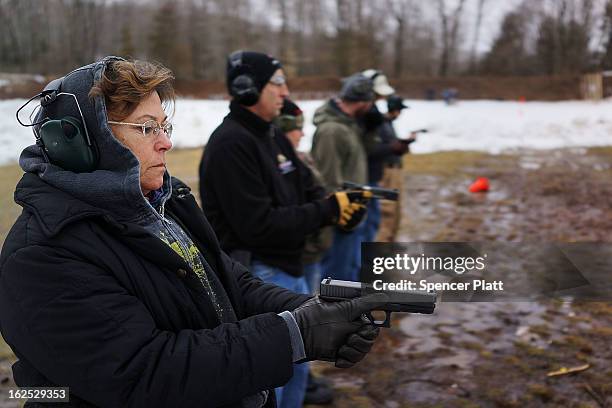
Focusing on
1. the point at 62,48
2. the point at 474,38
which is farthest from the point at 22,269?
the point at 474,38

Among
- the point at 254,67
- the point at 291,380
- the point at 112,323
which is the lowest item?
the point at 291,380

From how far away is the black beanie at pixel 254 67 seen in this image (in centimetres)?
322

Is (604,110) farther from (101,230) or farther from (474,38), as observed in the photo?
(101,230)

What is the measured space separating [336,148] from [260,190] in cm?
200

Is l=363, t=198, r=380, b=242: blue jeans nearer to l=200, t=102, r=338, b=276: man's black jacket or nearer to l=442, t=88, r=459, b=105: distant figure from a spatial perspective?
l=200, t=102, r=338, b=276: man's black jacket

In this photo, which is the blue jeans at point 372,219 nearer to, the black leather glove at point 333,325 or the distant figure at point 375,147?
the distant figure at point 375,147

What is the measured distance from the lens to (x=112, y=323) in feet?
4.55

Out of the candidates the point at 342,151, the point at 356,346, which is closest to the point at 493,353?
the point at 342,151

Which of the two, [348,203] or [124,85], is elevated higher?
[124,85]

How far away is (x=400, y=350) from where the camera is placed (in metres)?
4.29

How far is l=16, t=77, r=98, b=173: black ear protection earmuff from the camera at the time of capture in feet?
4.89

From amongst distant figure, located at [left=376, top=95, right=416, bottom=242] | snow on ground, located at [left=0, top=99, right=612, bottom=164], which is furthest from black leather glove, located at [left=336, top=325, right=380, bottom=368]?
snow on ground, located at [left=0, top=99, right=612, bottom=164]

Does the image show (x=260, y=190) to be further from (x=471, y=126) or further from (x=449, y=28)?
(x=449, y=28)

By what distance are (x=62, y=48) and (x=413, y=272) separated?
3607cm
